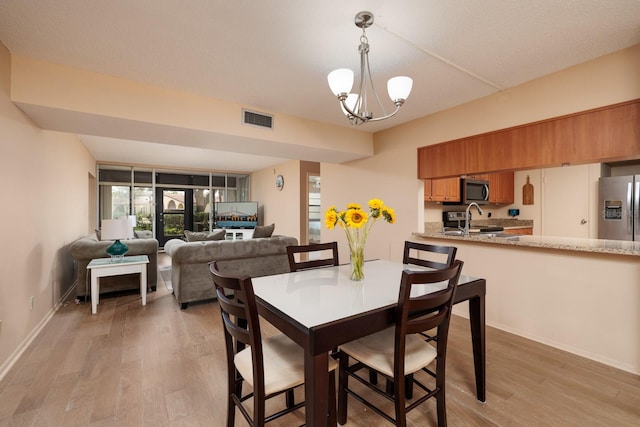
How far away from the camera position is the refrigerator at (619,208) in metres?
3.50

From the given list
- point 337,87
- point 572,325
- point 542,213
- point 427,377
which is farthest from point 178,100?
point 542,213

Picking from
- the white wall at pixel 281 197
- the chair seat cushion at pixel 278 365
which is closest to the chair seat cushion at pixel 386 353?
the chair seat cushion at pixel 278 365

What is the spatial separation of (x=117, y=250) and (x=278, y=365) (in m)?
3.26

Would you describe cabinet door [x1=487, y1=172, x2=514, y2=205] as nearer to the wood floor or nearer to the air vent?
the wood floor

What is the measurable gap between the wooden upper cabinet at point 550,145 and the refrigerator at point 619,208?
2.02m

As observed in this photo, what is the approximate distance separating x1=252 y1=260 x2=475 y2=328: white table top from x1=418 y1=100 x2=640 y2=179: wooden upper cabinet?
1.53 metres

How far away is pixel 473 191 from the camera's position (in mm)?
4363

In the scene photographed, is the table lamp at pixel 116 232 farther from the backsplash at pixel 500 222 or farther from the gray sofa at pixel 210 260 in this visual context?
the backsplash at pixel 500 222

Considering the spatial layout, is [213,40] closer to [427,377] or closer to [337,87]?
[337,87]

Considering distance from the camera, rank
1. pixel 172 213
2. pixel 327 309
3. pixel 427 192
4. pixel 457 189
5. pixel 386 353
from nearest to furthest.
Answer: pixel 327 309, pixel 386 353, pixel 427 192, pixel 457 189, pixel 172 213

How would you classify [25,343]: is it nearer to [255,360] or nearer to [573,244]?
[255,360]

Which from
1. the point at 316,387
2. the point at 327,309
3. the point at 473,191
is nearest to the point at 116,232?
the point at 327,309

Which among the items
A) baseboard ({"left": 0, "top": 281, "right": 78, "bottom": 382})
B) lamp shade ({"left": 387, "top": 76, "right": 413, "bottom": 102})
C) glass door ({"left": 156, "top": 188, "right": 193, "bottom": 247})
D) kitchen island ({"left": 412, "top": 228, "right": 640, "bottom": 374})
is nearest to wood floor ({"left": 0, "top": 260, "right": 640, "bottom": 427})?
baseboard ({"left": 0, "top": 281, "right": 78, "bottom": 382})

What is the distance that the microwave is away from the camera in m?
4.22
